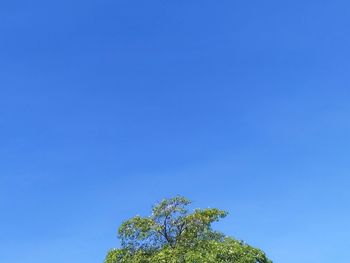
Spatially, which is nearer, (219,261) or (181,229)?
(219,261)

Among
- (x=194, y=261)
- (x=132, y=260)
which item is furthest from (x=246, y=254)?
(x=132, y=260)

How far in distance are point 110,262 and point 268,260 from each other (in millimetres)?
16215

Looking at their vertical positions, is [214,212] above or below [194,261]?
above

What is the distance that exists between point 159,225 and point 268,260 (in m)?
11.9

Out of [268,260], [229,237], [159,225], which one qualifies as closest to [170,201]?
[159,225]

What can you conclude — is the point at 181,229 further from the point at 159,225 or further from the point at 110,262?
the point at 110,262

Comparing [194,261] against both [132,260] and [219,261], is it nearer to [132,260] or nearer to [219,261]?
[219,261]

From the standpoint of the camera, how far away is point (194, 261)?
5397 centimetres

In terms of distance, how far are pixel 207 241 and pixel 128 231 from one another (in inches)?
323

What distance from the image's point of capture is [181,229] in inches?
2307

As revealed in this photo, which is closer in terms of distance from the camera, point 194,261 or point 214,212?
point 194,261

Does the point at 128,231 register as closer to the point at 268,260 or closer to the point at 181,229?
the point at 181,229

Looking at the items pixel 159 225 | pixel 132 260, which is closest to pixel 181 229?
pixel 159 225

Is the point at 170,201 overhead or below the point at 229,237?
overhead
